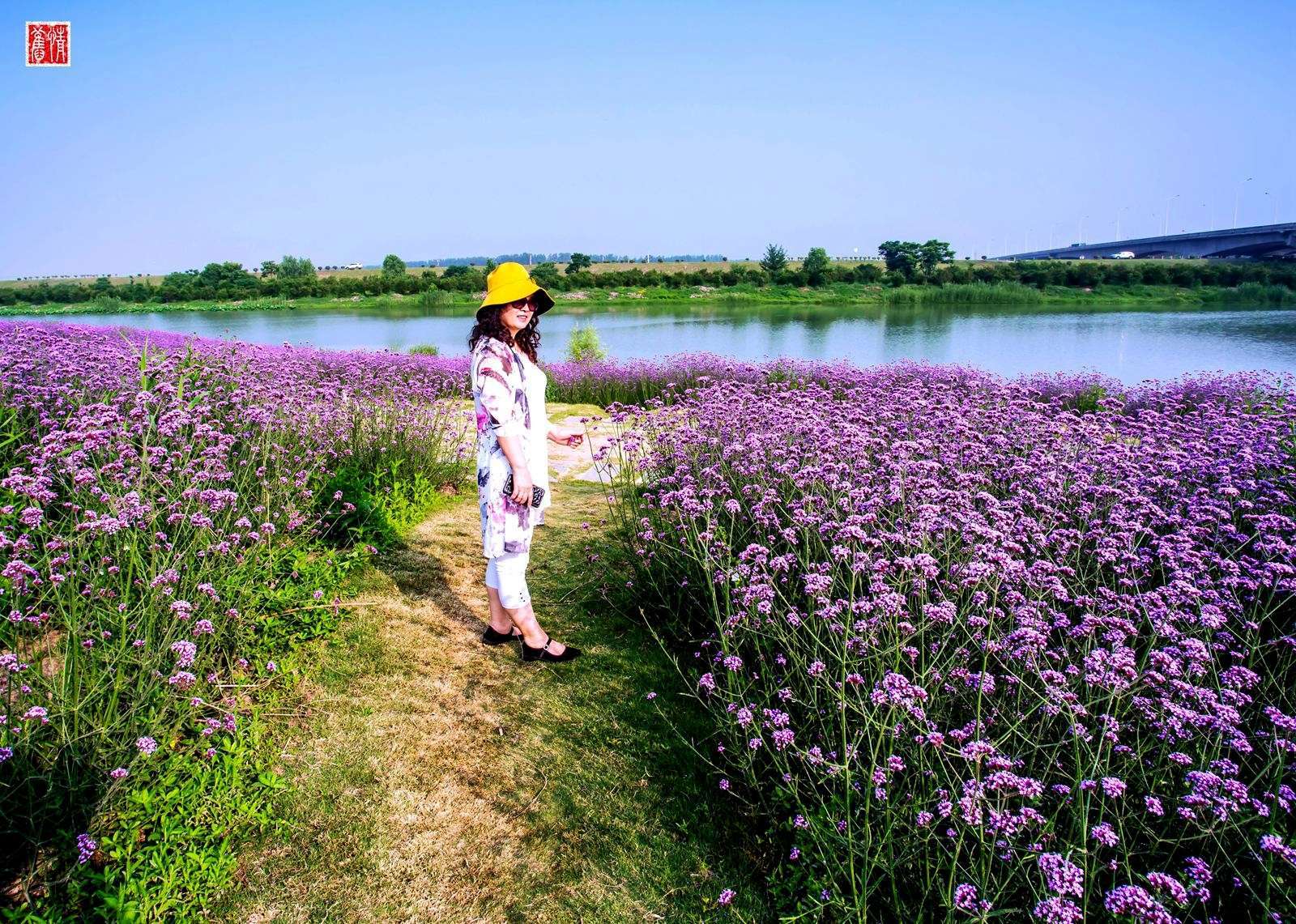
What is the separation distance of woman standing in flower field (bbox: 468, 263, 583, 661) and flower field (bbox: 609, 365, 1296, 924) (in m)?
0.73

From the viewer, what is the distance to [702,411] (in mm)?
4867

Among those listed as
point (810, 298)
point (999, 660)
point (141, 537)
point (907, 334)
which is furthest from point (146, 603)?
point (810, 298)

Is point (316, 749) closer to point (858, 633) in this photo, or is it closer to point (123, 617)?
point (123, 617)

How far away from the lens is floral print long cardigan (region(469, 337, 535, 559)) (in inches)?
129

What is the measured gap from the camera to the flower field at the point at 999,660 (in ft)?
5.79

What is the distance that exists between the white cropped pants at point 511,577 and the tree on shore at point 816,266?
212ft

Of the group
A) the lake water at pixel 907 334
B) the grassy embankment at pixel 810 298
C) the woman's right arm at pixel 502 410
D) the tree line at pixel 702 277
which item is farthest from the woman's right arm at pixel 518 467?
the tree line at pixel 702 277

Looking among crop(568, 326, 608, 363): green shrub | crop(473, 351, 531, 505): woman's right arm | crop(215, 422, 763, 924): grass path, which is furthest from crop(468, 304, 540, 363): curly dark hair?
crop(568, 326, 608, 363): green shrub

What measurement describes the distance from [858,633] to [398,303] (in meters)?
60.1

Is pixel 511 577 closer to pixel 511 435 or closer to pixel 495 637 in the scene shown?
pixel 495 637

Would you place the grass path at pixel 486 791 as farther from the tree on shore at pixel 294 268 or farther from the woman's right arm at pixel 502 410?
the tree on shore at pixel 294 268

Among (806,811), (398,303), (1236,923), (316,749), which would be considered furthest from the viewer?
(398,303)

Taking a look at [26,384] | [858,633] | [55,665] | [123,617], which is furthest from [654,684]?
[26,384]

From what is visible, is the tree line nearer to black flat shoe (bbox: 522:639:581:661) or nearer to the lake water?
the lake water
